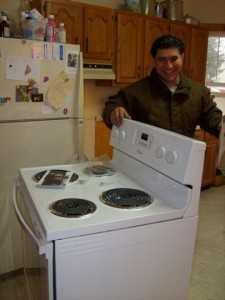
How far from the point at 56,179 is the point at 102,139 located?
1931 millimetres

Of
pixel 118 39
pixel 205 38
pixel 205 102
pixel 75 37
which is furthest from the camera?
pixel 205 38

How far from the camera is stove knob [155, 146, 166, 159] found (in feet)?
4.23

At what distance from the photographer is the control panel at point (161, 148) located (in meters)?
1.16

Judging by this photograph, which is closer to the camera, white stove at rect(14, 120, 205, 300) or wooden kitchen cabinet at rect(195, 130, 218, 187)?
white stove at rect(14, 120, 205, 300)

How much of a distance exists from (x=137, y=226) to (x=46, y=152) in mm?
1283

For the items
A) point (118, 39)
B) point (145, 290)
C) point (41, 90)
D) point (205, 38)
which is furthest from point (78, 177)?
point (205, 38)

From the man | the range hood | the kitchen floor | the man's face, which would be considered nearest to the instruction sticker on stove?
the man

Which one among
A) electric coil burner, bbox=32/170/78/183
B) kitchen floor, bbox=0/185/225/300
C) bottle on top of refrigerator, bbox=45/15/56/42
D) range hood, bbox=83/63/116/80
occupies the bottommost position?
kitchen floor, bbox=0/185/225/300

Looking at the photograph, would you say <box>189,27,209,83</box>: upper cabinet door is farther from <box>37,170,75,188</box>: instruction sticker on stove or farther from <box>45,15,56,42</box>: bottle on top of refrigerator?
<box>37,170,75,188</box>: instruction sticker on stove

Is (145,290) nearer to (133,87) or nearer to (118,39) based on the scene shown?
(133,87)

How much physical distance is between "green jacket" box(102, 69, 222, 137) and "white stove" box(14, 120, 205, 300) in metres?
0.40

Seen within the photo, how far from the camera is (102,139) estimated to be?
332cm

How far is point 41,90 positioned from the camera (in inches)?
83.7

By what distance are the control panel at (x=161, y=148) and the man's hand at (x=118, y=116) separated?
3 cm
